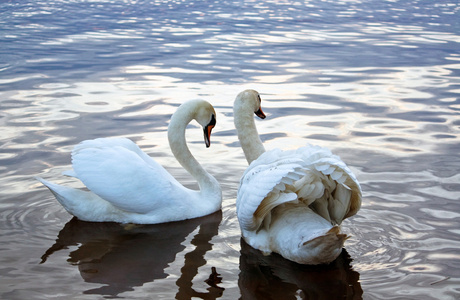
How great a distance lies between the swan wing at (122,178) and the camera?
617cm

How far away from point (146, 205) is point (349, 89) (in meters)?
6.30

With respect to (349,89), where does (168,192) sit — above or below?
above

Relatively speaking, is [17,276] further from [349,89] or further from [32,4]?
[32,4]

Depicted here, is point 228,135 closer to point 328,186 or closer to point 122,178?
point 122,178

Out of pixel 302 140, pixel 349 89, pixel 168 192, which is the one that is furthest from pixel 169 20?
pixel 168 192

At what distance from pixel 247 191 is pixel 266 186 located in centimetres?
32

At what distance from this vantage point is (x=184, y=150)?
23.4 feet

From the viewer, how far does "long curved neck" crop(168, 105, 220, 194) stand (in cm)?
686

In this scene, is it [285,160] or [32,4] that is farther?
[32,4]

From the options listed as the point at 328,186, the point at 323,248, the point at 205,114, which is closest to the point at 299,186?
the point at 328,186

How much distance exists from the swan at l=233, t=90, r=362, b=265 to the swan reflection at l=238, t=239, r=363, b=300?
11 cm

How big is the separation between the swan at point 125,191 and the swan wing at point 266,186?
991mm

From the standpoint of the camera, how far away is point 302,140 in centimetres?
885

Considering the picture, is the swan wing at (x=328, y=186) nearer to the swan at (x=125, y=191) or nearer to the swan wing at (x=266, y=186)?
the swan wing at (x=266, y=186)
